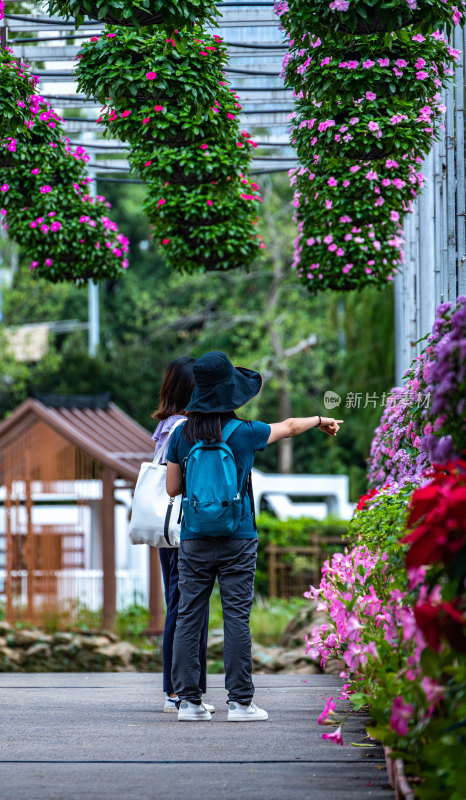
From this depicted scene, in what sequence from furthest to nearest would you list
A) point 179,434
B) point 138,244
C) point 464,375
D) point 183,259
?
point 138,244, point 183,259, point 179,434, point 464,375

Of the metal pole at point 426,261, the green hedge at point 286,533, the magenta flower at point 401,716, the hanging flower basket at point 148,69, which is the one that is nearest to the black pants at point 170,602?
the hanging flower basket at point 148,69

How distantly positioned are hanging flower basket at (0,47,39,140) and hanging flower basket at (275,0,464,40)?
200cm

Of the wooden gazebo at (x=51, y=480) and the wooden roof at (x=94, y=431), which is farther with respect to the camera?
the wooden roof at (x=94, y=431)

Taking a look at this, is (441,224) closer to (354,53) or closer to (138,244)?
(354,53)

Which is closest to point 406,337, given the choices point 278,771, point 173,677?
point 173,677

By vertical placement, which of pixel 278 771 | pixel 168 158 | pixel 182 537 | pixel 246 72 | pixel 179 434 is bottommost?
pixel 278 771

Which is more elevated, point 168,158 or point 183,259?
point 168,158

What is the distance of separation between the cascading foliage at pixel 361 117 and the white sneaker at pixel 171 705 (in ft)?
9.19

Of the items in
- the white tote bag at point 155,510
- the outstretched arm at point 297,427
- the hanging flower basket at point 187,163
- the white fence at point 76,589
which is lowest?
the white fence at point 76,589

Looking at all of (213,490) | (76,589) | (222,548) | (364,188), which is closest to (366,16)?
(213,490)

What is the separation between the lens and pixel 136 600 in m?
13.6

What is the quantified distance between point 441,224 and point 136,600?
857 cm

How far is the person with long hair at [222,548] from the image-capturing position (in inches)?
177

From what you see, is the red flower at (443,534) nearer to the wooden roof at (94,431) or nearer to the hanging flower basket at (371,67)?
the hanging flower basket at (371,67)
